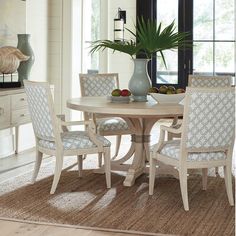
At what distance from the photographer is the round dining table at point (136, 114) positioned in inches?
168

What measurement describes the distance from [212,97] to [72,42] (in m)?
4.04

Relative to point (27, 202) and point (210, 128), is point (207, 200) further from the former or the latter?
point (27, 202)

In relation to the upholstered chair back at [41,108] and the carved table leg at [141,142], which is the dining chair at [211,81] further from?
the upholstered chair back at [41,108]

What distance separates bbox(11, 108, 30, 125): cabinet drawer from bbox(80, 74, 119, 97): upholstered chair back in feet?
2.18

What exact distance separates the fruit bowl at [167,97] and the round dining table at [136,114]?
0.06 meters

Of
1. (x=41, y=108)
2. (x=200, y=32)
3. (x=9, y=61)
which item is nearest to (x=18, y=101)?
(x=9, y=61)

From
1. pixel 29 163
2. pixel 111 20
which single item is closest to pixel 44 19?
pixel 111 20

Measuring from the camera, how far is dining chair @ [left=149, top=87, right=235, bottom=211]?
12.6ft

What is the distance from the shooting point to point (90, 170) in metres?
5.33

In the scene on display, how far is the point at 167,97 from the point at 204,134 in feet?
2.55

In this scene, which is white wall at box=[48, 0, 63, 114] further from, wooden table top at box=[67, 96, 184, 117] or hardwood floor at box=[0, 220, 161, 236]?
hardwood floor at box=[0, 220, 161, 236]

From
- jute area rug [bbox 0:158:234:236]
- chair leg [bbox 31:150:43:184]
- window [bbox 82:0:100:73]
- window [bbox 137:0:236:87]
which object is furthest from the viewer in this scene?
window [bbox 137:0:236:87]

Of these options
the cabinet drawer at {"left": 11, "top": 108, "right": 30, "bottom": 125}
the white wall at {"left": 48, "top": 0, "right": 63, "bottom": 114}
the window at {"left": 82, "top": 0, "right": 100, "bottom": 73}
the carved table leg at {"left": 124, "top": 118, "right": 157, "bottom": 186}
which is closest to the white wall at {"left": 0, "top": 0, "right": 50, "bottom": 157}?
the white wall at {"left": 48, "top": 0, "right": 63, "bottom": 114}

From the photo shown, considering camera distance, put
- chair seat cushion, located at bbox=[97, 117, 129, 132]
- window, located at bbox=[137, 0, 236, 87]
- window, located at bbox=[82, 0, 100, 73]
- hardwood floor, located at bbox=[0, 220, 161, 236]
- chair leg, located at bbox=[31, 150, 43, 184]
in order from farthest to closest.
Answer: window, located at bbox=[137, 0, 236, 87]
window, located at bbox=[82, 0, 100, 73]
chair seat cushion, located at bbox=[97, 117, 129, 132]
chair leg, located at bbox=[31, 150, 43, 184]
hardwood floor, located at bbox=[0, 220, 161, 236]
